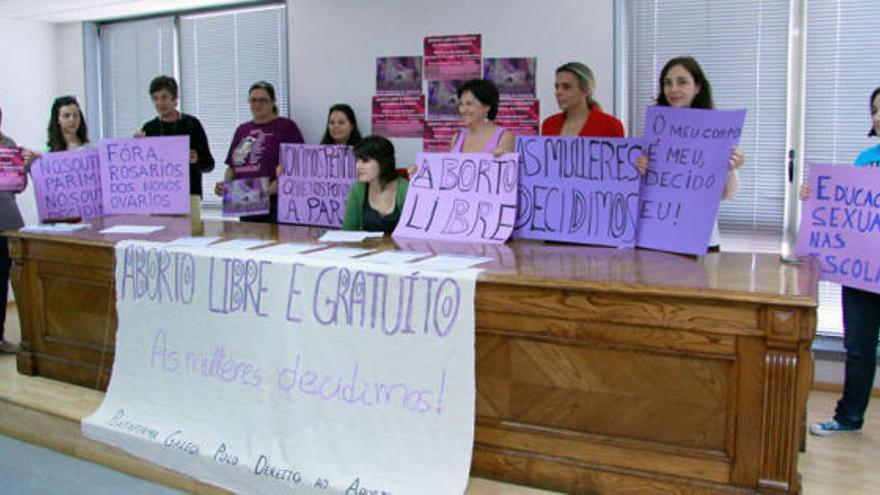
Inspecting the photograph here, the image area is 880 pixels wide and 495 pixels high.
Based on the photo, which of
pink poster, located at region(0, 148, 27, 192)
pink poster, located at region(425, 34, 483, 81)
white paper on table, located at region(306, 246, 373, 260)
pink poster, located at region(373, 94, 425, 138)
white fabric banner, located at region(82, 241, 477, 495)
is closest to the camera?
white fabric banner, located at region(82, 241, 477, 495)

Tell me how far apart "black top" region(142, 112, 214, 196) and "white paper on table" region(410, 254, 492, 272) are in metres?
2.21

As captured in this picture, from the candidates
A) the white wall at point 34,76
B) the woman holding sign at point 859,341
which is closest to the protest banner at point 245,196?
the white wall at point 34,76

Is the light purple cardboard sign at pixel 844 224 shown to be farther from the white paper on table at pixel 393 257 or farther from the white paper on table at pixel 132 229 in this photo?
the white paper on table at pixel 132 229

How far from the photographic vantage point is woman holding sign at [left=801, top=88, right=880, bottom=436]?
284 cm

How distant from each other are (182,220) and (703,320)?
260 cm

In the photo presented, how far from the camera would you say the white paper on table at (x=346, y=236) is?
3127 mm

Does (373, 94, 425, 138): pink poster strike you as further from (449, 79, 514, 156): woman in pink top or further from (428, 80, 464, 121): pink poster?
(449, 79, 514, 156): woman in pink top

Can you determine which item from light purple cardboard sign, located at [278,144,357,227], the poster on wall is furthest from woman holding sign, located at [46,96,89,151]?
the poster on wall

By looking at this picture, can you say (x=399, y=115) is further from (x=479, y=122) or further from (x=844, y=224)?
(x=844, y=224)

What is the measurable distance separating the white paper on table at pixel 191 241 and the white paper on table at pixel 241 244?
0.20 feet

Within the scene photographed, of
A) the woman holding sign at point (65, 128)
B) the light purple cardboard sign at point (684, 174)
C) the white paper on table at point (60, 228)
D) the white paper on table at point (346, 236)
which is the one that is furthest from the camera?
the woman holding sign at point (65, 128)

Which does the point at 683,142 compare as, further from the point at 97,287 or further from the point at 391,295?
the point at 97,287

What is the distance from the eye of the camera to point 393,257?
105 inches

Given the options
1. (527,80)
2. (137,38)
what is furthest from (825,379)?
(137,38)
